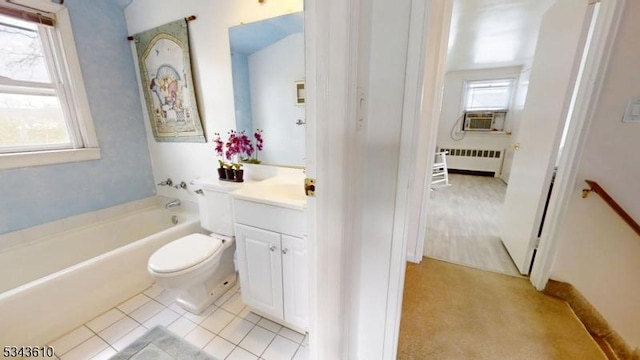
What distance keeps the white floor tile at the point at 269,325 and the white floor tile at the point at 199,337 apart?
29 centimetres

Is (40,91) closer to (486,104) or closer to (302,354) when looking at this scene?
(302,354)

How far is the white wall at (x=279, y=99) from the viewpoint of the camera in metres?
1.56

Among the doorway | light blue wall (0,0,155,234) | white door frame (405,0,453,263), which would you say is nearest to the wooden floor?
the doorway

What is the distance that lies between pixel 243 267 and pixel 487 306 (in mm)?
1579

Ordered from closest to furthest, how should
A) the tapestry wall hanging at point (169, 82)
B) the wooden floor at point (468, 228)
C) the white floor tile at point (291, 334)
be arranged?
the white floor tile at point (291, 334)
the tapestry wall hanging at point (169, 82)
the wooden floor at point (468, 228)

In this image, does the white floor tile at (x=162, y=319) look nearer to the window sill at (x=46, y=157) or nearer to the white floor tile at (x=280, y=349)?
the white floor tile at (x=280, y=349)

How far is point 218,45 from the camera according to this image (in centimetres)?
171

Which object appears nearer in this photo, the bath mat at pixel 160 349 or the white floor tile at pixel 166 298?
the bath mat at pixel 160 349

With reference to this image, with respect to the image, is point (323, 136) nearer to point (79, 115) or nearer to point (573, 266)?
point (573, 266)

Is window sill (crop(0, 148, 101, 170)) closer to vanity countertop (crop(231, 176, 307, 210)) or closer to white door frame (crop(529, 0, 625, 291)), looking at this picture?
vanity countertop (crop(231, 176, 307, 210))

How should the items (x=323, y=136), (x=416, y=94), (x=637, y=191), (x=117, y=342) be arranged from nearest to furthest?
(x=323, y=136), (x=416, y=94), (x=637, y=191), (x=117, y=342)

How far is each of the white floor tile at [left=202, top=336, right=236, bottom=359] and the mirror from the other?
→ 46.1 inches

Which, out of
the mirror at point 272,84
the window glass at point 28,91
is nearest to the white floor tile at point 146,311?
the mirror at point 272,84

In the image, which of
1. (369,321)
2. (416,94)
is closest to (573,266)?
(369,321)
